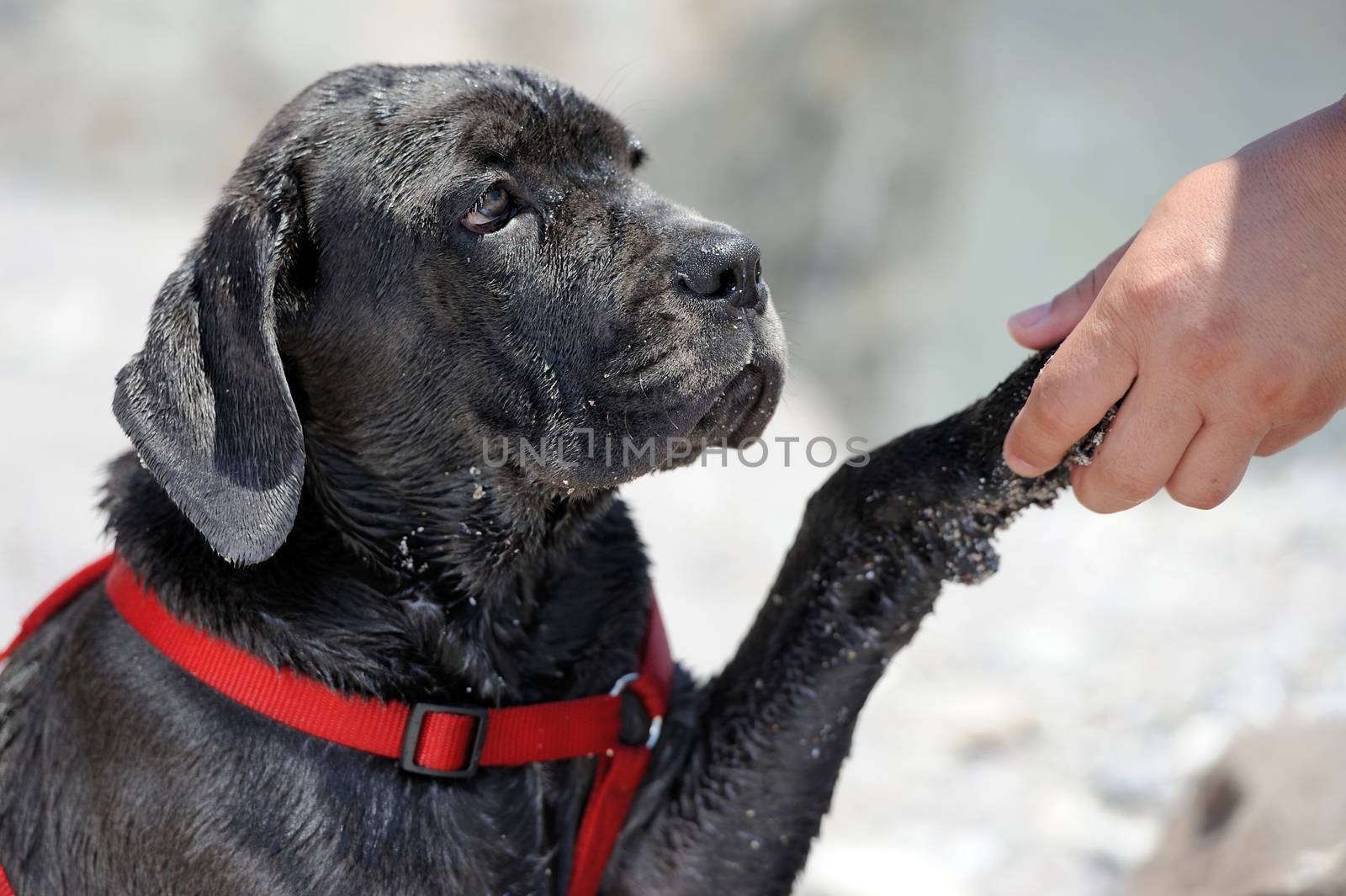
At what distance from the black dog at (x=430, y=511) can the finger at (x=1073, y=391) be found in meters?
0.15

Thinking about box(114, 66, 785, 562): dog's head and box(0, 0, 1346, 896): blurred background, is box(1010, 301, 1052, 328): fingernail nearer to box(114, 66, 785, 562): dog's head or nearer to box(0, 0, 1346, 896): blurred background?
box(114, 66, 785, 562): dog's head

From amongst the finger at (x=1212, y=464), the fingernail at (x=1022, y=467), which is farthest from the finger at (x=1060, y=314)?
the finger at (x=1212, y=464)

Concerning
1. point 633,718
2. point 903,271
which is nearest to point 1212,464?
point 633,718

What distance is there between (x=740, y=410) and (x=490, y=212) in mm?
559

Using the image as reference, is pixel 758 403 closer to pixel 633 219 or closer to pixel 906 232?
pixel 633 219

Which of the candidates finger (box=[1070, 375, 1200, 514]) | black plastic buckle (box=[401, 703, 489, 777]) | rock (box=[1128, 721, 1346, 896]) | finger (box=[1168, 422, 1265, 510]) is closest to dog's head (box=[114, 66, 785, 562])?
black plastic buckle (box=[401, 703, 489, 777])

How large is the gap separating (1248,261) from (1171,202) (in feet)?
0.49

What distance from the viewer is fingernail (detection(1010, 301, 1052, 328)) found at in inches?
83.7

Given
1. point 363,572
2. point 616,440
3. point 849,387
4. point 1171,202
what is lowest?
point 363,572

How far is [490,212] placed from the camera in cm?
217

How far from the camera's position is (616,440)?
214cm

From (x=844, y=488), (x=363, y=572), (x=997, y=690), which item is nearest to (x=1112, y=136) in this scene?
(x=997, y=690)

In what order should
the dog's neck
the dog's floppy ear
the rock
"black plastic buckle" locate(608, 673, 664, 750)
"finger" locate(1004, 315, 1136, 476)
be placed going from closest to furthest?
"finger" locate(1004, 315, 1136, 476) < the dog's floppy ear < the dog's neck < "black plastic buckle" locate(608, 673, 664, 750) < the rock

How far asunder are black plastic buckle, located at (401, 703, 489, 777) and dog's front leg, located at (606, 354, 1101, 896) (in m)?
0.45
